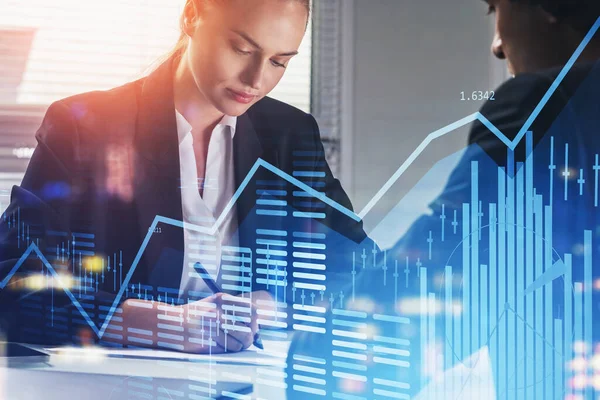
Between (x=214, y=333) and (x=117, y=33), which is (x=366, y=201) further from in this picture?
(x=117, y=33)

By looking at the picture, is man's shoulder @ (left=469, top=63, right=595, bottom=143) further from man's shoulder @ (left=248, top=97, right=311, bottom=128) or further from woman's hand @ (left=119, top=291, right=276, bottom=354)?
woman's hand @ (left=119, top=291, right=276, bottom=354)

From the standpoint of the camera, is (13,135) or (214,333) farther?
(13,135)

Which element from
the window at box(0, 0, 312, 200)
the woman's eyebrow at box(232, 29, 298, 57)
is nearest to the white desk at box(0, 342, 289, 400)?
the window at box(0, 0, 312, 200)

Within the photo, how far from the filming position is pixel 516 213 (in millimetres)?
899

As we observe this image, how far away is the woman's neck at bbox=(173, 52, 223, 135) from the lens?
1.12 metres

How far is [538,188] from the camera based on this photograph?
0.88 metres

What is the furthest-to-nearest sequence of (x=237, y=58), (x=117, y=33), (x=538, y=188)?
(x=117, y=33), (x=237, y=58), (x=538, y=188)

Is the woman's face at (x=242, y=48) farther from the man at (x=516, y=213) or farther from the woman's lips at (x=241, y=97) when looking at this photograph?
the man at (x=516, y=213)

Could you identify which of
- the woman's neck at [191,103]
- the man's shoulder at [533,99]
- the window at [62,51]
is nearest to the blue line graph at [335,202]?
the man's shoulder at [533,99]

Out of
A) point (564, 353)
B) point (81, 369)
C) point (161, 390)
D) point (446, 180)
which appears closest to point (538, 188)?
point (446, 180)

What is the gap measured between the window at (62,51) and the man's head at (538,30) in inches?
21.6

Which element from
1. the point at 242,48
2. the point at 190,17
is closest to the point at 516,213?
the point at 242,48

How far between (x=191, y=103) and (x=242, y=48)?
0.46 ft

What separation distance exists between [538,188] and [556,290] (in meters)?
0.14
